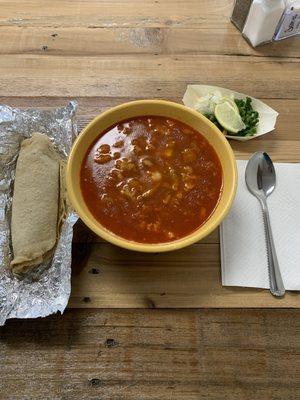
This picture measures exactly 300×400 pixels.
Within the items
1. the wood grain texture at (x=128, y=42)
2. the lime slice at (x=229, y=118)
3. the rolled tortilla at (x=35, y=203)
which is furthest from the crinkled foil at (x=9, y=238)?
the lime slice at (x=229, y=118)

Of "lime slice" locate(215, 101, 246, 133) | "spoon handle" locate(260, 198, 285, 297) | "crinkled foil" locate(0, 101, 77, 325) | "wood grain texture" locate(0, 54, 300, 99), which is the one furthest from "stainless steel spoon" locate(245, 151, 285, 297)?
"crinkled foil" locate(0, 101, 77, 325)

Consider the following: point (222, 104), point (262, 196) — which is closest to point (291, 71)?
point (222, 104)

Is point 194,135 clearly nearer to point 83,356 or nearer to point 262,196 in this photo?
point 262,196

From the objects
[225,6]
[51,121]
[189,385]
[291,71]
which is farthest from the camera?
[225,6]

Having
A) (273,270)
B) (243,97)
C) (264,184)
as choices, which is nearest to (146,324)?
(273,270)

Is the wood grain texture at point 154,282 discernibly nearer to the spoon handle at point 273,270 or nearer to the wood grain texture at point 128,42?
the spoon handle at point 273,270

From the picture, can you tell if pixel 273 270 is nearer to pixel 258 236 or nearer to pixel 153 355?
pixel 258 236

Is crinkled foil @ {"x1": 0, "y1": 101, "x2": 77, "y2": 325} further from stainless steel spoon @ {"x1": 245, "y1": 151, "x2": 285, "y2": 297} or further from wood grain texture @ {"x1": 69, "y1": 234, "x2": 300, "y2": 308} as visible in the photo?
stainless steel spoon @ {"x1": 245, "y1": 151, "x2": 285, "y2": 297}

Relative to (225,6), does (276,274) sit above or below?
below
